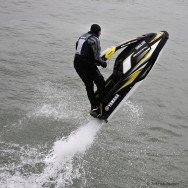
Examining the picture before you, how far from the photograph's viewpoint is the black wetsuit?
6918 millimetres

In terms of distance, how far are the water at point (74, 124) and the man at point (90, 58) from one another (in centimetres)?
97

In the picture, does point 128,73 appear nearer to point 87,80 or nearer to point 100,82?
point 100,82

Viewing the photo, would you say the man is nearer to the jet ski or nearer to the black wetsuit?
the black wetsuit

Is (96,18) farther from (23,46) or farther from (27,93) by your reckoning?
(27,93)

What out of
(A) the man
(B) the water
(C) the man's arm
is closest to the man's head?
(A) the man

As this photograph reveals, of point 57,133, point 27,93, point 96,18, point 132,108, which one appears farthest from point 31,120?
point 96,18

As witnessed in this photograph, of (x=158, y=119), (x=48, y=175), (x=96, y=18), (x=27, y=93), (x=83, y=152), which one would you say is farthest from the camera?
(x=96, y=18)

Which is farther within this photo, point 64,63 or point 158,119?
point 64,63

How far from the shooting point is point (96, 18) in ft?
65.2

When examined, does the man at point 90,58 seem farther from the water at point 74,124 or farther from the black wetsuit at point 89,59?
the water at point 74,124

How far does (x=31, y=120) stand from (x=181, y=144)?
3.74 m

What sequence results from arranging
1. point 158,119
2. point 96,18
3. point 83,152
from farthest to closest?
1. point 96,18
2. point 158,119
3. point 83,152

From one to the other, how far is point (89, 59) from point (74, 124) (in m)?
2.48

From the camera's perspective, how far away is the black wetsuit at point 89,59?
6918 mm
